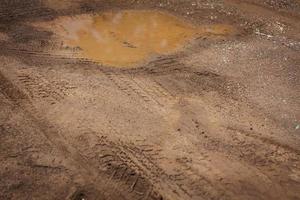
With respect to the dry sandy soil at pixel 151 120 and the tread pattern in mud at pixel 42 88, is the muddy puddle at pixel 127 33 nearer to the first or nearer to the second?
the dry sandy soil at pixel 151 120

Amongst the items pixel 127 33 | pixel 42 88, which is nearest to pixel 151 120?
pixel 42 88

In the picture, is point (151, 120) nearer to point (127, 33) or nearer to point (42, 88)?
point (42, 88)

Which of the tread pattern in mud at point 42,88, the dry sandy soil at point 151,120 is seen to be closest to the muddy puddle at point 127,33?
the dry sandy soil at point 151,120

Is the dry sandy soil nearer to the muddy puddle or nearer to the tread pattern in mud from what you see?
the tread pattern in mud

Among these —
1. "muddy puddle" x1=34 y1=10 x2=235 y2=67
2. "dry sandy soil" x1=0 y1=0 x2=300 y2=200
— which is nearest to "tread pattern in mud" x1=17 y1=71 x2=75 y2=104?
"dry sandy soil" x1=0 y1=0 x2=300 y2=200

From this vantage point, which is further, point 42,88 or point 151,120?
point 42,88

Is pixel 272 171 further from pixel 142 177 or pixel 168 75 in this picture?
pixel 168 75
